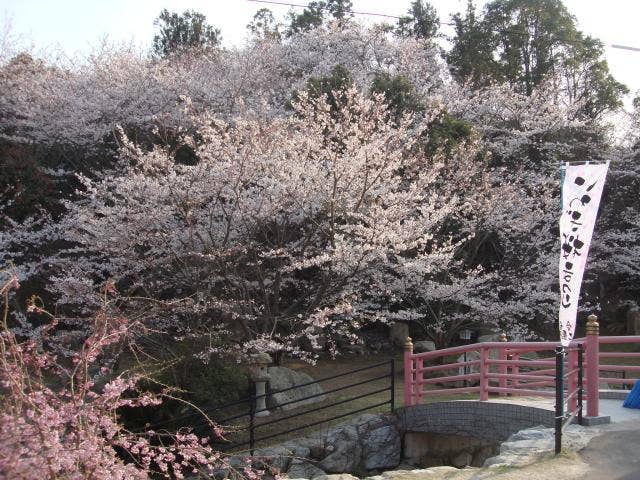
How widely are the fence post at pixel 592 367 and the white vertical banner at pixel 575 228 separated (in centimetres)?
69

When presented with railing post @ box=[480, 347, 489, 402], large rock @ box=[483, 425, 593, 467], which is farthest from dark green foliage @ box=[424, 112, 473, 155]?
large rock @ box=[483, 425, 593, 467]

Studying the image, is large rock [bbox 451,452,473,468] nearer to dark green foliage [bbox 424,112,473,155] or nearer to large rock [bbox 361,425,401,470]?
large rock [bbox 361,425,401,470]

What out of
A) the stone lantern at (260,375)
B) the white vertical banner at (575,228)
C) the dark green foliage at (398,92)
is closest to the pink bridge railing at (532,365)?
the white vertical banner at (575,228)

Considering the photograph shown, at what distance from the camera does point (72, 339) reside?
11.4m

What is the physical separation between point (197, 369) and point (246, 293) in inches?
70.3

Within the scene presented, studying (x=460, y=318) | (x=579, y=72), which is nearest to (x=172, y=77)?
(x=460, y=318)

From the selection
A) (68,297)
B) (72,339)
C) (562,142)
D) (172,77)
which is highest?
(172,77)

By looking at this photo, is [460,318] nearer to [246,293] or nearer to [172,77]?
[246,293]

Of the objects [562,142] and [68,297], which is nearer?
[68,297]

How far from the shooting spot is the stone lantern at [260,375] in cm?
1015

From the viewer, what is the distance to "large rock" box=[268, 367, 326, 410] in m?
11.1

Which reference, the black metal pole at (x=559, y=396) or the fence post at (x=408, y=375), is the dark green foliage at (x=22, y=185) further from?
the black metal pole at (x=559, y=396)

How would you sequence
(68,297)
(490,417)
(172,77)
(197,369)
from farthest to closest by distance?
1. (172,77)
2. (68,297)
3. (197,369)
4. (490,417)

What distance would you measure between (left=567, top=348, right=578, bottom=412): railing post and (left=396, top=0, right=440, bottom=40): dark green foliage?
20.4 m
